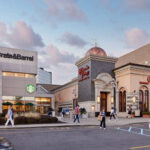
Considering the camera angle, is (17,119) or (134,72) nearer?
(17,119)

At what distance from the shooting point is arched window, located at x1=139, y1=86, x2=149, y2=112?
124ft

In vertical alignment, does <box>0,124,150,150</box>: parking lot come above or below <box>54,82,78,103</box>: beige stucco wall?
below

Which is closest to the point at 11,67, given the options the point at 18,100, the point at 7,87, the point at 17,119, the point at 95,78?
the point at 7,87

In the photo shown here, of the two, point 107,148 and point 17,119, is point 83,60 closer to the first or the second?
point 17,119

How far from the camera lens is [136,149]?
9766 mm

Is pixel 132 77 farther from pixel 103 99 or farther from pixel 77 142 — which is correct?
pixel 77 142

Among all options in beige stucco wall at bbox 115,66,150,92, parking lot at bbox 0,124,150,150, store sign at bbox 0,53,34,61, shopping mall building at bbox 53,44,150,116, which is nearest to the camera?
parking lot at bbox 0,124,150,150

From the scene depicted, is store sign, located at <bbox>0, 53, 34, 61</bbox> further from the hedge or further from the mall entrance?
the hedge

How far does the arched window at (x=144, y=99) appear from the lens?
37.9 m

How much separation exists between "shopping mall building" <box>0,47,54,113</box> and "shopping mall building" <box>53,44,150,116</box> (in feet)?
41.9

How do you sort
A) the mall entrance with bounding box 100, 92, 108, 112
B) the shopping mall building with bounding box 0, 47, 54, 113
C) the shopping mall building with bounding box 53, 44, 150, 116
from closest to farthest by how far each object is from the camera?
the shopping mall building with bounding box 53, 44, 150, 116
the mall entrance with bounding box 100, 92, 108, 112
the shopping mall building with bounding box 0, 47, 54, 113

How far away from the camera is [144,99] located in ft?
126

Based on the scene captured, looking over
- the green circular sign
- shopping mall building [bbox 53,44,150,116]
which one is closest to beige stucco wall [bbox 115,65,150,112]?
shopping mall building [bbox 53,44,150,116]

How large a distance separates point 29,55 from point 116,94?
22.2 meters
